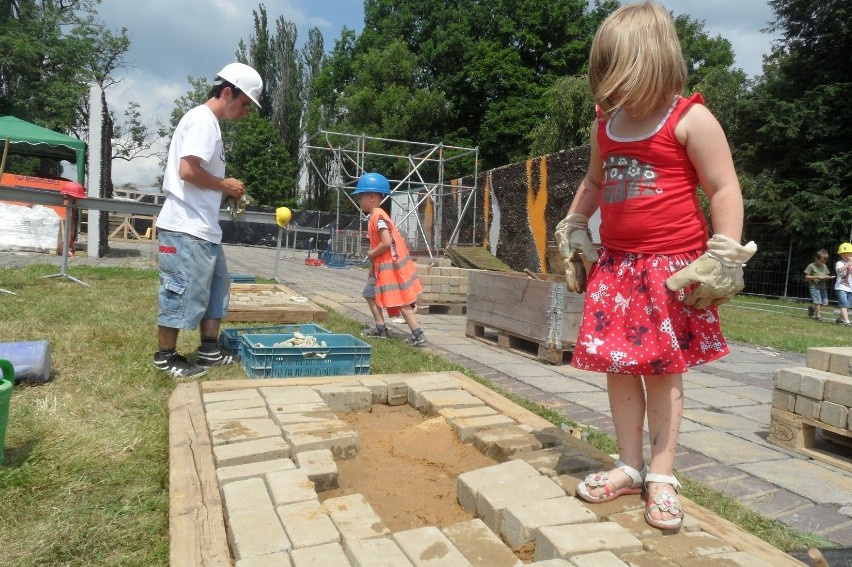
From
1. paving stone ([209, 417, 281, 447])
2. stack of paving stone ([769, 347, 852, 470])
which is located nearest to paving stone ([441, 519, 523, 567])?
paving stone ([209, 417, 281, 447])

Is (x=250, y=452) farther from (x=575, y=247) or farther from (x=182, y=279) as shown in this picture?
(x=182, y=279)

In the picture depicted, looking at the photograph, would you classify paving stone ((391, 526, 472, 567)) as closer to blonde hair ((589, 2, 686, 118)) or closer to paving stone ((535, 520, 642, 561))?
paving stone ((535, 520, 642, 561))

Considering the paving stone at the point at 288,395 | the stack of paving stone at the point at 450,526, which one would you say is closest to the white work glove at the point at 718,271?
the stack of paving stone at the point at 450,526

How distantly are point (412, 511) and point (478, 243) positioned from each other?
54.8ft

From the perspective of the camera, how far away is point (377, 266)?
19.8 feet

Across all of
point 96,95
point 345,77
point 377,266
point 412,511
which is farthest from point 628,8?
point 345,77

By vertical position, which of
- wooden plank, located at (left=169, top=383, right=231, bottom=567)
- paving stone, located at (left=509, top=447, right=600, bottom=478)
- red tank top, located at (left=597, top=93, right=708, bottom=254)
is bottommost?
wooden plank, located at (left=169, top=383, right=231, bottom=567)

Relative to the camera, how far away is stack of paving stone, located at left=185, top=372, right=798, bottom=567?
1712 mm

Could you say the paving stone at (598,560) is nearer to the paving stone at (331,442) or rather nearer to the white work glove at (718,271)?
the white work glove at (718,271)

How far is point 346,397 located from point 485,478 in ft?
4.18

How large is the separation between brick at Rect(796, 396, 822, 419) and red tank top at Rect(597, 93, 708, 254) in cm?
191

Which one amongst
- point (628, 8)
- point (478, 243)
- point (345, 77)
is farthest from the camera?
point (345, 77)

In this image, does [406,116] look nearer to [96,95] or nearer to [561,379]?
[96,95]

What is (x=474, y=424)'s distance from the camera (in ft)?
9.36
